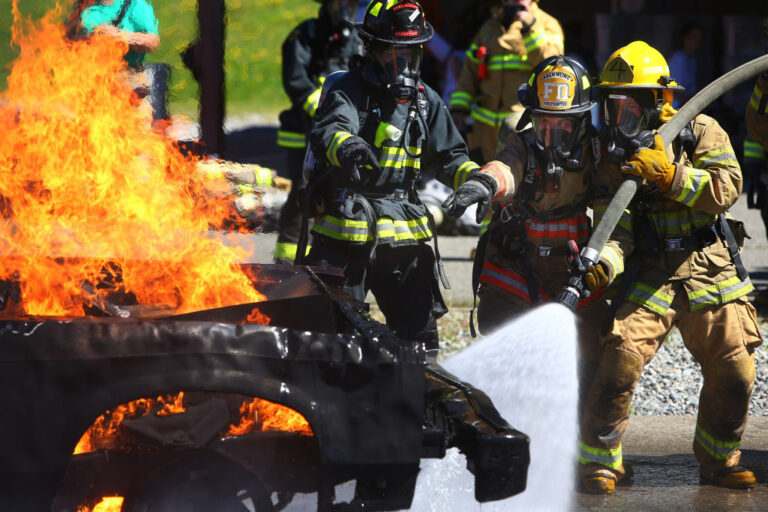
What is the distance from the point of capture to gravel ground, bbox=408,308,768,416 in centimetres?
552

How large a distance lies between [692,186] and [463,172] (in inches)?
42.7

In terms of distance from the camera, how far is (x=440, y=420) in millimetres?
3129

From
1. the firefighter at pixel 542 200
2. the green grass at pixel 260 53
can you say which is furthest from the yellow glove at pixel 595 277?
the green grass at pixel 260 53

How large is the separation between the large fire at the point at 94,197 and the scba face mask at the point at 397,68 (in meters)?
1.20

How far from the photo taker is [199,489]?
9.52 feet

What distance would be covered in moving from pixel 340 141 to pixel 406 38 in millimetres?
598

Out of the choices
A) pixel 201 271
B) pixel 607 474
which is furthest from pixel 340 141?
pixel 607 474

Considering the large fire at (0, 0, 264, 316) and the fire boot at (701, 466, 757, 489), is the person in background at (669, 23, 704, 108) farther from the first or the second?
the large fire at (0, 0, 264, 316)

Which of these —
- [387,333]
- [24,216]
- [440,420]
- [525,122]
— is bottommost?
[440,420]

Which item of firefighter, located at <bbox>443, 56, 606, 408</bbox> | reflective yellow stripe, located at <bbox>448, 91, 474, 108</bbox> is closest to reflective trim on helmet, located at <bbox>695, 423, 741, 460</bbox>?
firefighter, located at <bbox>443, 56, 606, 408</bbox>

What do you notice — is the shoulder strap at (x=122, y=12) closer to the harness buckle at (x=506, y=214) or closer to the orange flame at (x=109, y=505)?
the harness buckle at (x=506, y=214)

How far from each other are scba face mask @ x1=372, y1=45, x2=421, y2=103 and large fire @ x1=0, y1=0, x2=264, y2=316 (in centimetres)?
120

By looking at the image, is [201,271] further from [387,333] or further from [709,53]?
[709,53]

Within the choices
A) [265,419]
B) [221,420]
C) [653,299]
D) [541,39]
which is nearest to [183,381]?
[221,420]
